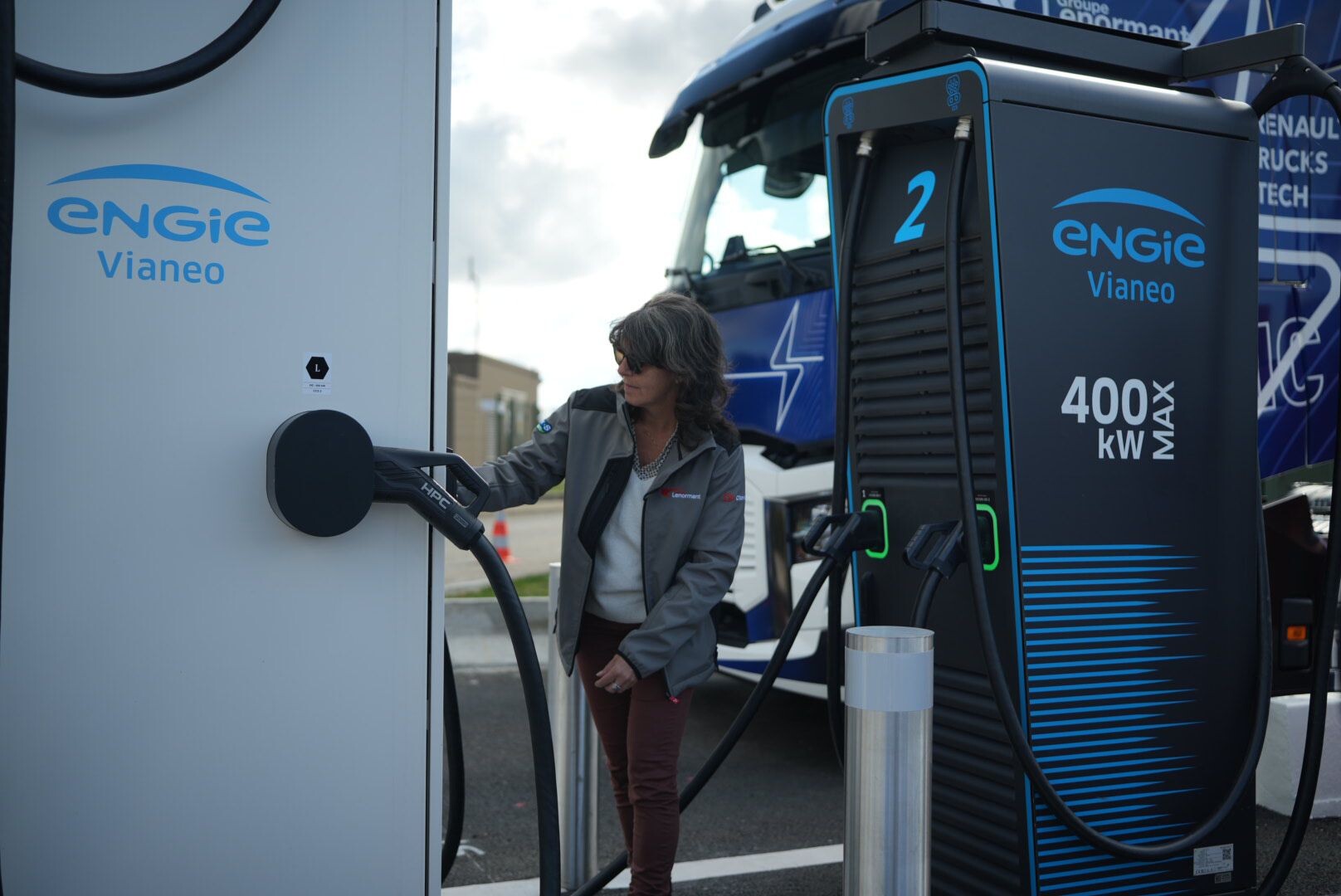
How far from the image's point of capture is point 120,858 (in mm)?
1484

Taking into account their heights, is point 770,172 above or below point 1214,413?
above

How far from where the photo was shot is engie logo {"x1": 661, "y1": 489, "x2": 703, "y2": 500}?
2.71 metres

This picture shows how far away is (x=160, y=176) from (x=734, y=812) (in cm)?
327

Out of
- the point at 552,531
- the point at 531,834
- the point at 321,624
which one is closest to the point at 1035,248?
the point at 321,624

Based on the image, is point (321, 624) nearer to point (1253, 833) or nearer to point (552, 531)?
point (1253, 833)

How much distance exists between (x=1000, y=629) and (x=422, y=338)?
156cm

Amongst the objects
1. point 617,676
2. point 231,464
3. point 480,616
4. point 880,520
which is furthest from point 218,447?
point 480,616

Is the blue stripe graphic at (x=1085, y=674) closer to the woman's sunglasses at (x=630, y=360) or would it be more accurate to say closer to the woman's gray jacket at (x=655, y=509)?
the woman's gray jacket at (x=655, y=509)

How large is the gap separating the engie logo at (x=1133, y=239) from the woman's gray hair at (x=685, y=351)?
2.75ft

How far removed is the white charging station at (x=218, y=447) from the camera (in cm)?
143

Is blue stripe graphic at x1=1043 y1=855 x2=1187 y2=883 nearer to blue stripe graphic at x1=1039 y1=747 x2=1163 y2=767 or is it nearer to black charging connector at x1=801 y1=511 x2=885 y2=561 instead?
blue stripe graphic at x1=1039 y1=747 x2=1163 y2=767

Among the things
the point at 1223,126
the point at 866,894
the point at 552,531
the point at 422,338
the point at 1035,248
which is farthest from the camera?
the point at 552,531

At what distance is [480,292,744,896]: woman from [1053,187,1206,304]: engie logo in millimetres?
880

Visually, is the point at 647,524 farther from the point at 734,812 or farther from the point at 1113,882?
the point at 734,812
